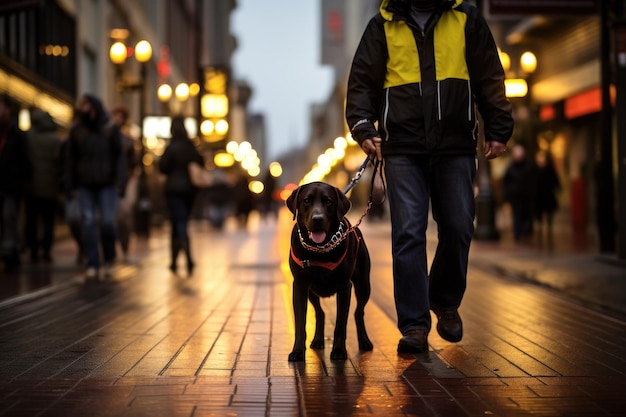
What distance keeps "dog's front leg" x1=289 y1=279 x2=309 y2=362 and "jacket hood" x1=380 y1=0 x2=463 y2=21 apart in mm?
1536

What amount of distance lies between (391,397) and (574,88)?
83.5ft

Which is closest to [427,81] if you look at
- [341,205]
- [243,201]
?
[341,205]

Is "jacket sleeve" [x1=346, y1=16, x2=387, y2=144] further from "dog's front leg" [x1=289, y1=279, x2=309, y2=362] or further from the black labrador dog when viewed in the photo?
"dog's front leg" [x1=289, y1=279, x2=309, y2=362]

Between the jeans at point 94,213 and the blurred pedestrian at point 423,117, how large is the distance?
21.4ft

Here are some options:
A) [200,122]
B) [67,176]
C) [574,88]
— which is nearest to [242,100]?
[200,122]

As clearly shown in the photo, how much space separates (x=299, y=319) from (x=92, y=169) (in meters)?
6.80

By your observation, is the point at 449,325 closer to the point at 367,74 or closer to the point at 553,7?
the point at 367,74

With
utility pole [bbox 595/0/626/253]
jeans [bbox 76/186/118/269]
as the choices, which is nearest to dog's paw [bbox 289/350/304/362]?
jeans [bbox 76/186/118/269]

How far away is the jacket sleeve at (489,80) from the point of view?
659 centimetres

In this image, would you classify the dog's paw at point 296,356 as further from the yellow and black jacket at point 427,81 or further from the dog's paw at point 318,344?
the yellow and black jacket at point 427,81

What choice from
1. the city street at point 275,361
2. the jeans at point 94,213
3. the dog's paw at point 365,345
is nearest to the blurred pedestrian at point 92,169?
the jeans at point 94,213

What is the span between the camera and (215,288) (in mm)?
11586

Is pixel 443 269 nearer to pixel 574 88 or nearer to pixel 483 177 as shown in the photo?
pixel 483 177

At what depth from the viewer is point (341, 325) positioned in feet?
20.4
